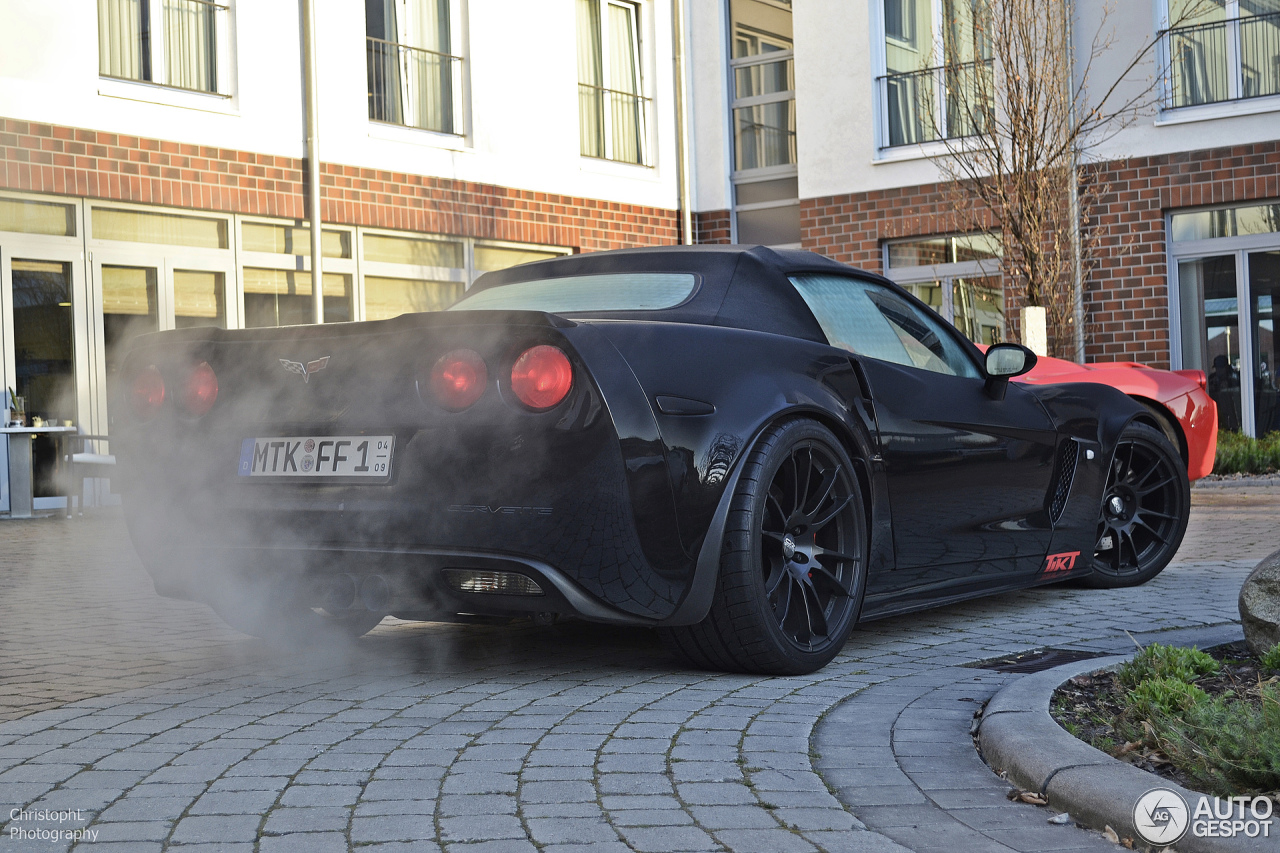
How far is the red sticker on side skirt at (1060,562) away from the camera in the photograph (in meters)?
5.53

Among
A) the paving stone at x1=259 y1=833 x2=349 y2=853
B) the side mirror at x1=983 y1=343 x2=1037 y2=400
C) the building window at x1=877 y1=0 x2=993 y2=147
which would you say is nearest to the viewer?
the paving stone at x1=259 y1=833 x2=349 y2=853

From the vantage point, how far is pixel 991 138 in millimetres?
14781

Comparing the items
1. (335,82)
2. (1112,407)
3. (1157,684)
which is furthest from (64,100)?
(1157,684)

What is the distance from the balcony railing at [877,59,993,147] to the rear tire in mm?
13019

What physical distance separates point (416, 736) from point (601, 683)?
808mm

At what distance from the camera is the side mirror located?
5219 millimetres

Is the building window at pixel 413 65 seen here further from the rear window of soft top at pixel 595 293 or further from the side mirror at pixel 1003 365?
the side mirror at pixel 1003 365

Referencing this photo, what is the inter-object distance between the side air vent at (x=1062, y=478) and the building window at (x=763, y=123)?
14102mm

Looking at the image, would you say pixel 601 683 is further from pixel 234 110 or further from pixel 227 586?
pixel 234 110

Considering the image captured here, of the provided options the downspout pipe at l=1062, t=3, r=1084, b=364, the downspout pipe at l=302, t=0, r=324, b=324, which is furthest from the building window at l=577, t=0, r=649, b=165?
the downspout pipe at l=1062, t=3, r=1084, b=364

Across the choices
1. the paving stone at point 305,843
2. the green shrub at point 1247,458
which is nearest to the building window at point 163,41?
the green shrub at point 1247,458

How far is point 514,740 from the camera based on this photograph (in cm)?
343

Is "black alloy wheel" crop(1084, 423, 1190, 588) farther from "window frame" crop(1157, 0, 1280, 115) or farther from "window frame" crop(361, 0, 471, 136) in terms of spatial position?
"window frame" crop(361, 0, 471, 136)

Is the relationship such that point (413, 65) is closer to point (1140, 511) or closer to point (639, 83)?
point (639, 83)
